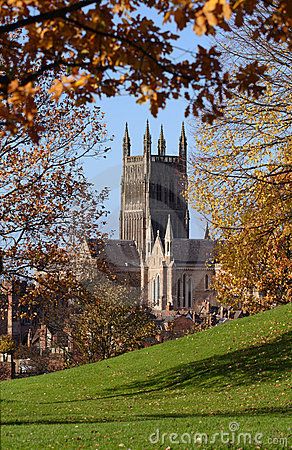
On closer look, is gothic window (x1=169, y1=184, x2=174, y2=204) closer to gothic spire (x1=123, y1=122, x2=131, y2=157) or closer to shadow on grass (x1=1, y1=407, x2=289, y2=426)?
gothic spire (x1=123, y1=122, x2=131, y2=157)

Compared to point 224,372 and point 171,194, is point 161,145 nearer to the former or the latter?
point 171,194

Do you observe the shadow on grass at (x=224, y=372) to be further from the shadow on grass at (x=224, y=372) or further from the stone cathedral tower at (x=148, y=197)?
the stone cathedral tower at (x=148, y=197)

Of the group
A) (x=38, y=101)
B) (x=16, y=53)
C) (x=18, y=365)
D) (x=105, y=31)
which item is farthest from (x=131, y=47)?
(x=18, y=365)

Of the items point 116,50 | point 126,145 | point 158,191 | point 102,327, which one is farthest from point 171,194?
point 116,50

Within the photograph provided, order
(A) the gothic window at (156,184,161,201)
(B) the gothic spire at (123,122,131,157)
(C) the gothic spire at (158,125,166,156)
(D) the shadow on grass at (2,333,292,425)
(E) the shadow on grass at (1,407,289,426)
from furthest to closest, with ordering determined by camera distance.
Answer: (C) the gothic spire at (158,125,166,156) < (B) the gothic spire at (123,122,131,157) < (A) the gothic window at (156,184,161,201) < (D) the shadow on grass at (2,333,292,425) < (E) the shadow on grass at (1,407,289,426)

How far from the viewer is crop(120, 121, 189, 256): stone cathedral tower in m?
161

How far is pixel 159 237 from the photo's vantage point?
142375mm

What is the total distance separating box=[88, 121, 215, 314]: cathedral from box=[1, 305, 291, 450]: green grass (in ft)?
344

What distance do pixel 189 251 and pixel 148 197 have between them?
93.8 feet

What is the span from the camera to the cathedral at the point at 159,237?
13550 centimetres

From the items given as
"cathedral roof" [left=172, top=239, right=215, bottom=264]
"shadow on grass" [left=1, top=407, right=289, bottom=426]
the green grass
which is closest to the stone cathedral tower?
"cathedral roof" [left=172, top=239, right=215, bottom=264]

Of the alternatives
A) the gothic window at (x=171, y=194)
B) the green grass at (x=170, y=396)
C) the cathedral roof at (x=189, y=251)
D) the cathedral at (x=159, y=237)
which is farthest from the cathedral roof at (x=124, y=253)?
the green grass at (x=170, y=396)

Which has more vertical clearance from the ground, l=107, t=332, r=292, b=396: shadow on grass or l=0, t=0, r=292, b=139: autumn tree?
l=0, t=0, r=292, b=139: autumn tree

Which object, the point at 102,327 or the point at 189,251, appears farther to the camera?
the point at 189,251
